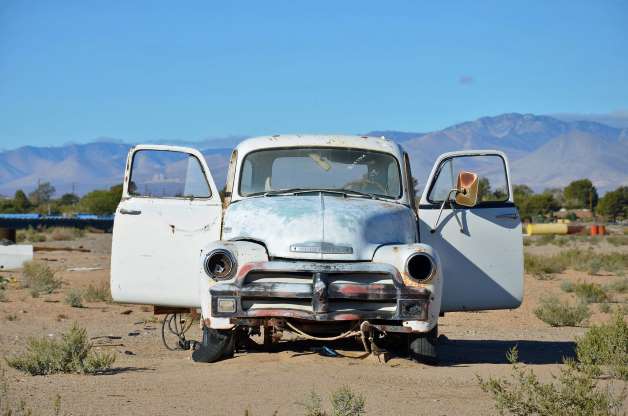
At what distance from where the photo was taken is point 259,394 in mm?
8242

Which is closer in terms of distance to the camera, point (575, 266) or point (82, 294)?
point (82, 294)

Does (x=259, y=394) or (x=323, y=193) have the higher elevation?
(x=323, y=193)

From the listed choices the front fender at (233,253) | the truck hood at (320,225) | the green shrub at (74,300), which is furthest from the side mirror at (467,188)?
the green shrub at (74,300)

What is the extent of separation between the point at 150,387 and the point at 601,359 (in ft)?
13.6

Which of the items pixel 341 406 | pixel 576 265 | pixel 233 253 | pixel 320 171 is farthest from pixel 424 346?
pixel 576 265

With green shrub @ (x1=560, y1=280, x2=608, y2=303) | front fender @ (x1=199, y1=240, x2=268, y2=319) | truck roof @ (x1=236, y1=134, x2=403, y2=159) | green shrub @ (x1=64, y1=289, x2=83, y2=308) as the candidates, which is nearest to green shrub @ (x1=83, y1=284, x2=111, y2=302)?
green shrub @ (x1=64, y1=289, x2=83, y2=308)

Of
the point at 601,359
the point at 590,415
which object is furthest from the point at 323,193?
the point at 590,415

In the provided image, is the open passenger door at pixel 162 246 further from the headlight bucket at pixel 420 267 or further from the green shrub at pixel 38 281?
the green shrub at pixel 38 281

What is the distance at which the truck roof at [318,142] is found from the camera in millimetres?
11312

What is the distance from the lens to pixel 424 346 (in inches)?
387

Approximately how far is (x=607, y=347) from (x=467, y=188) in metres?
1.93

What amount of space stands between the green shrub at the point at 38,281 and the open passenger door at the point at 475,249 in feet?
38.9

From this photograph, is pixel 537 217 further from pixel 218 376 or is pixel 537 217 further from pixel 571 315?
pixel 218 376

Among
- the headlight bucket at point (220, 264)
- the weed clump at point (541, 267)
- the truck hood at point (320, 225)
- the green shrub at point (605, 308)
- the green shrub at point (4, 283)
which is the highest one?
the truck hood at point (320, 225)
